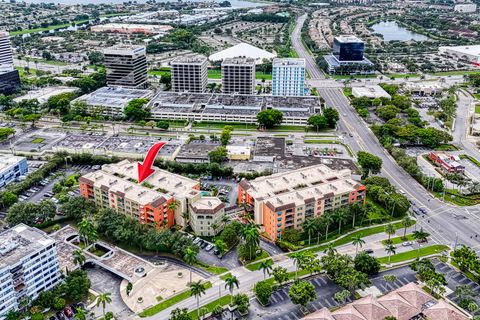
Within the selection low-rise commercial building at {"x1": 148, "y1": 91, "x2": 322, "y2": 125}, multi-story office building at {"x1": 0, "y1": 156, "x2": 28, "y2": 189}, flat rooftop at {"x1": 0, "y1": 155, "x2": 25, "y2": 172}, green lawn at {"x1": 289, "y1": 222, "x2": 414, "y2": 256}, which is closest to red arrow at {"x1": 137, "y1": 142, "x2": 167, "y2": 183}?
multi-story office building at {"x1": 0, "y1": 156, "x2": 28, "y2": 189}

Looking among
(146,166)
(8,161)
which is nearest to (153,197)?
(146,166)

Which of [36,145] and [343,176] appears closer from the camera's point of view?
[343,176]

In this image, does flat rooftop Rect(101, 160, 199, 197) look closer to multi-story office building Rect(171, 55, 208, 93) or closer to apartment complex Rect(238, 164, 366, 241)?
apartment complex Rect(238, 164, 366, 241)

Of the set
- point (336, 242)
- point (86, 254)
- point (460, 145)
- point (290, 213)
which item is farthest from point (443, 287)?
point (460, 145)

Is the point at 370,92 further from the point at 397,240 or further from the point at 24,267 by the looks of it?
the point at 24,267

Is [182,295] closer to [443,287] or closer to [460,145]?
[443,287]

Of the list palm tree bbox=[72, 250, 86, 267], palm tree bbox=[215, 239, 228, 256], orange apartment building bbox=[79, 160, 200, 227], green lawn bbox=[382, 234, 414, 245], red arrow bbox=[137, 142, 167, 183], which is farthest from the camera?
red arrow bbox=[137, 142, 167, 183]

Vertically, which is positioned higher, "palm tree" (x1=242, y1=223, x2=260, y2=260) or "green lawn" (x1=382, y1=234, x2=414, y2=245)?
"palm tree" (x1=242, y1=223, x2=260, y2=260)
